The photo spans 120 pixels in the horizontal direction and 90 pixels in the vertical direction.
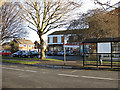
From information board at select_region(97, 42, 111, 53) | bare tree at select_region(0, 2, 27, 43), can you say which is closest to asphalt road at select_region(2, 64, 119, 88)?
information board at select_region(97, 42, 111, 53)

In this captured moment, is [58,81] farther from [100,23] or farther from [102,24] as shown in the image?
[100,23]

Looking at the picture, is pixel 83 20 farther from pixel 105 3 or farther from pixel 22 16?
pixel 22 16

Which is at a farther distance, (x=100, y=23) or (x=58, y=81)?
(x=100, y=23)

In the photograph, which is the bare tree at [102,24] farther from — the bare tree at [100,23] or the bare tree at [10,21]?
the bare tree at [10,21]

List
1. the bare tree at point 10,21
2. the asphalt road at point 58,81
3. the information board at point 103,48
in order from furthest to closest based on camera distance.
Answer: the bare tree at point 10,21 < the information board at point 103,48 < the asphalt road at point 58,81

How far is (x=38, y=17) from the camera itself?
1934 cm

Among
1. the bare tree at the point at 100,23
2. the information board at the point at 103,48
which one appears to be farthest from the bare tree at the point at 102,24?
the information board at the point at 103,48

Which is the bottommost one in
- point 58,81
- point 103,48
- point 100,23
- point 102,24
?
point 58,81

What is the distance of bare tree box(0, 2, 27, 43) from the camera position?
20219mm

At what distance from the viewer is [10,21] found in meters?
21.4

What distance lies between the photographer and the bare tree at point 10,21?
20219 mm

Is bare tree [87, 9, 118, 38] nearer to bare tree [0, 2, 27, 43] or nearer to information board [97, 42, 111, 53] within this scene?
information board [97, 42, 111, 53]

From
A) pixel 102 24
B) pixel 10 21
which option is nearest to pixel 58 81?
pixel 102 24

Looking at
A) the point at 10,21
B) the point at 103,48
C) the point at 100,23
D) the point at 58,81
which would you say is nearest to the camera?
the point at 58,81
